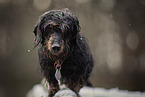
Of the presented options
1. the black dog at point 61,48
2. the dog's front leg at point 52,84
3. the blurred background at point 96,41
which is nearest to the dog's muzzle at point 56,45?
the black dog at point 61,48

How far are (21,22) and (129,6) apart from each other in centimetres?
200

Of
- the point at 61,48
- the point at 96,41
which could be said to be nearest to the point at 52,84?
the point at 61,48

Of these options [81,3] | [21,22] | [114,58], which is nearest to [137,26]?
[114,58]

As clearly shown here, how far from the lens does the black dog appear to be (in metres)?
1.49

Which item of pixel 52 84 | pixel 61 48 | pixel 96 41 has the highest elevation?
pixel 96 41

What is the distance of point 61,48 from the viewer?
1.44 meters

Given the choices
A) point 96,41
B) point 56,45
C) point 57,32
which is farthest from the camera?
point 96,41

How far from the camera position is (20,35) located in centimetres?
305

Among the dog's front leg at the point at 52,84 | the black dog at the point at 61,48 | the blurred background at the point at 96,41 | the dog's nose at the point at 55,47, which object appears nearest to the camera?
the dog's nose at the point at 55,47

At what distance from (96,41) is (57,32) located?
177 cm

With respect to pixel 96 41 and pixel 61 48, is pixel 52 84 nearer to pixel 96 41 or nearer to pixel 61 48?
pixel 61 48

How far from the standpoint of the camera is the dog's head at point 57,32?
1.45 meters

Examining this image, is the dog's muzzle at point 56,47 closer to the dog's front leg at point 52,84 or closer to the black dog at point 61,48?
the black dog at point 61,48

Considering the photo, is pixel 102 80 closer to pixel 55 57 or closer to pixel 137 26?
pixel 137 26
